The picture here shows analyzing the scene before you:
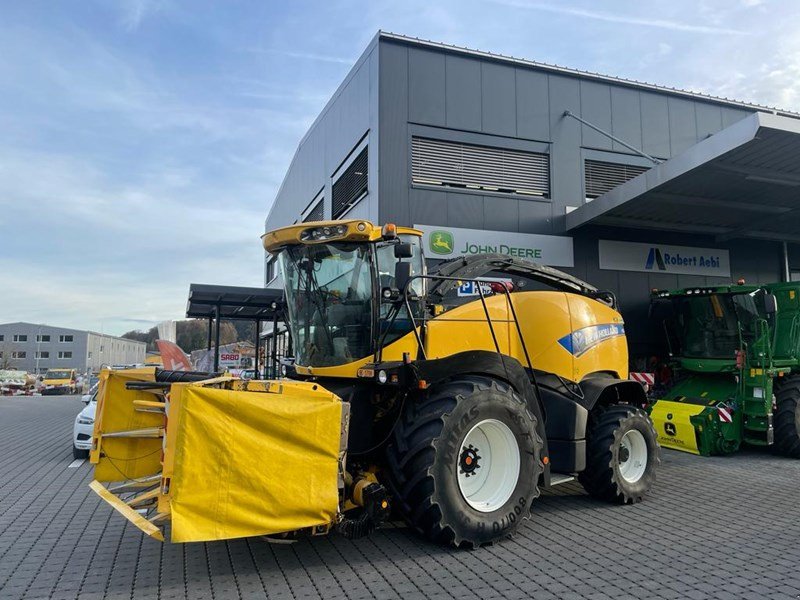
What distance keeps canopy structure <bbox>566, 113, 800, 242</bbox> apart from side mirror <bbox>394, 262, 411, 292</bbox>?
672cm

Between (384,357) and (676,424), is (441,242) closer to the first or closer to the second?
(676,424)

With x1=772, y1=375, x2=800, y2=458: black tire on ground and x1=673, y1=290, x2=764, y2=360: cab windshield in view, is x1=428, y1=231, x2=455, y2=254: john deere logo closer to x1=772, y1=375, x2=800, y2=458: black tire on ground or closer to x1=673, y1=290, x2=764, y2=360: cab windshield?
x1=673, y1=290, x2=764, y2=360: cab windshield

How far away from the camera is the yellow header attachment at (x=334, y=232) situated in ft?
17.2

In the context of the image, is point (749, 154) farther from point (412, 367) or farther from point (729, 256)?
point (412, 367)

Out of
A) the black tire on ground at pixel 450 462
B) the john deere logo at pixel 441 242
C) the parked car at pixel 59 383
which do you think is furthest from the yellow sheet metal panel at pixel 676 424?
the parked car at pixel 59 383

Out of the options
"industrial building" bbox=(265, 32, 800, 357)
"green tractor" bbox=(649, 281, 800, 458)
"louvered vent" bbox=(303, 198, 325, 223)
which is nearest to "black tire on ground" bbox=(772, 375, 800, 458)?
"green tractor" bbox=(649, 281, 800, 458)

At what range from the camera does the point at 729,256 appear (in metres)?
14.1

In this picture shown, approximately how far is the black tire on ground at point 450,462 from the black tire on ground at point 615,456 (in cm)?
146

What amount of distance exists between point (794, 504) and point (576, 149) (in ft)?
27.3

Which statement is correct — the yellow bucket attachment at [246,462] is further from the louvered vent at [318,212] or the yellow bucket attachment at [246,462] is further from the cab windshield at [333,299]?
the louvered vent at [318,212]

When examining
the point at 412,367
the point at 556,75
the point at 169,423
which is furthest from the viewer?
the point at 556,75

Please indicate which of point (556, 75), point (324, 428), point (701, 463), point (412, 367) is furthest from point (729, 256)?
point (324, 428)

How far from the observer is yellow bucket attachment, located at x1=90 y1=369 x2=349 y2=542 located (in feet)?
12.5

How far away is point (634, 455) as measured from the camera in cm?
677
